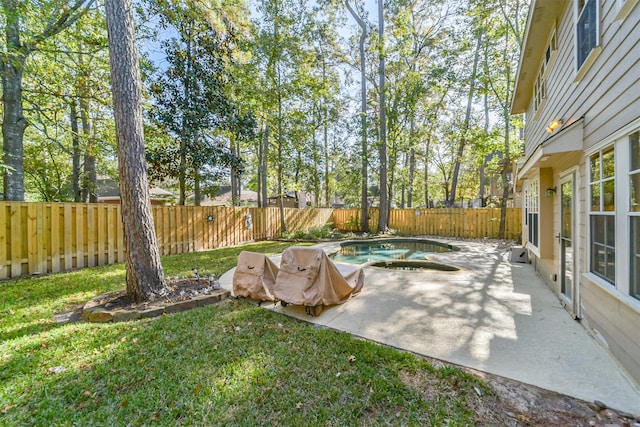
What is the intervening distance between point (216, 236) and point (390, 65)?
12.8 metres

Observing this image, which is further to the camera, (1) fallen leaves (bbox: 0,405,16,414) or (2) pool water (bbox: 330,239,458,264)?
(2) pool water (bbox: 330,239,458,264)

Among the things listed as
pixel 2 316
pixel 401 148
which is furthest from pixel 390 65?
pixel 2 316

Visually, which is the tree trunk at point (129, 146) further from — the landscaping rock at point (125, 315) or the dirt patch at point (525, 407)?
the dirt patch at point (525, 407)

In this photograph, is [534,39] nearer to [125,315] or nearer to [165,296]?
[165,296]

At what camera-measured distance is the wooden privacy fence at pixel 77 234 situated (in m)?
5.09

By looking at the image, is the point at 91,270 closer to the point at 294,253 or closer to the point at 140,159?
the point at 140,159

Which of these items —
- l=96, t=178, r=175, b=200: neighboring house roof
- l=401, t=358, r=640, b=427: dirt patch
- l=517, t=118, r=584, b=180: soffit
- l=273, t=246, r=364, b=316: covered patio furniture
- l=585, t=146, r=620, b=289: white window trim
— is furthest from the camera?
l=96, t=178, r=175, b=200: neighboring house roof

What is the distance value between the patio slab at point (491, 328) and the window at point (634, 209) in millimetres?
817

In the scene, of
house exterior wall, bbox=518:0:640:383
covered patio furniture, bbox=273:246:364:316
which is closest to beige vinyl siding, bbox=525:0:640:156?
house exterior wall, bbox=518:0:640:383

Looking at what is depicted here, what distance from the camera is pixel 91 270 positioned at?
5789 millimetres

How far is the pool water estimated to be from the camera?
8.95 metres

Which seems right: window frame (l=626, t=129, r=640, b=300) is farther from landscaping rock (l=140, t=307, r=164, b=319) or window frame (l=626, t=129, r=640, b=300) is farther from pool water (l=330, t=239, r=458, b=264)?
pool water (l=330, t=239, r=458, b=264)

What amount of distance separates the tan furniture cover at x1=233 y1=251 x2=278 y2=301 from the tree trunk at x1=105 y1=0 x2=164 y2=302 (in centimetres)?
123

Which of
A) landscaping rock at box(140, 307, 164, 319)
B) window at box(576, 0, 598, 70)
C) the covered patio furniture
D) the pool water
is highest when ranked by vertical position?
→ window at box(576, 0, 598, 70)
